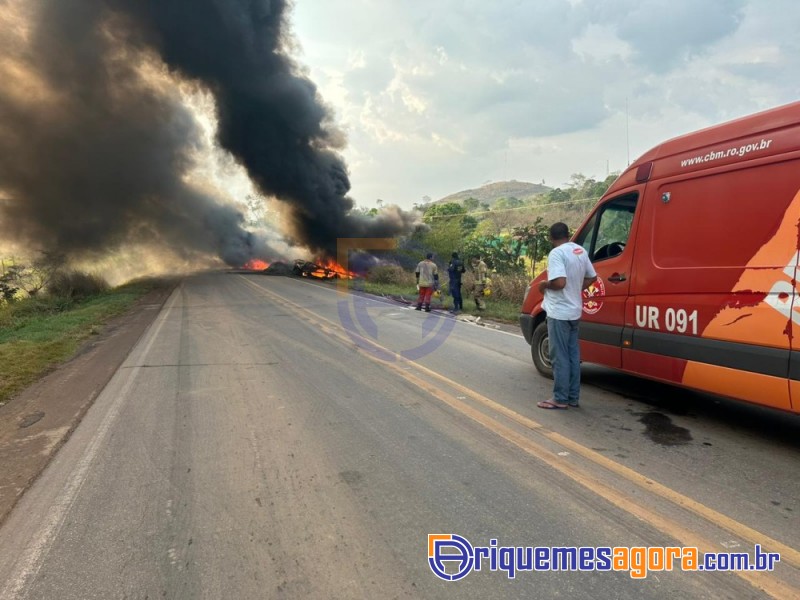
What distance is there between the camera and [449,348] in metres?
7.80

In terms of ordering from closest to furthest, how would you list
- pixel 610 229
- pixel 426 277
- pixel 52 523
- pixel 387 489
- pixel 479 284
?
pixel 52 523 → pixel 387 489 → pixel 610 229 → pixel 479 284 → pixel 426 277

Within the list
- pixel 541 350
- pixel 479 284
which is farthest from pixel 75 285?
pixel 541 350

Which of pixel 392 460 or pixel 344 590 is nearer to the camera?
pixel 344 590

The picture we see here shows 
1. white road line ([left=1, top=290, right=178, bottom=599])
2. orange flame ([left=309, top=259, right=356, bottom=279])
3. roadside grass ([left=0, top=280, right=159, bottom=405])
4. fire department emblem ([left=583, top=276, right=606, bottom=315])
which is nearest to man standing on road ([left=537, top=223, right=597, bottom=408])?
fire department emblem ([left=583, top=276, right=606, bottom=315])

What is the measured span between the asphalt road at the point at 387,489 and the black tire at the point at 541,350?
27 cm

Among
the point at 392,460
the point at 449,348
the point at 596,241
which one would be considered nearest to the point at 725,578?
the point at 392,460

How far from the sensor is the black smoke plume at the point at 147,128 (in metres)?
24.4

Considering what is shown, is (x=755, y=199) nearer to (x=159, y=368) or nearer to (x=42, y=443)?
(x=42, y=443)

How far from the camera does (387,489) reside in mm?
3150

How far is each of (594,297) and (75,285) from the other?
23.2 meters

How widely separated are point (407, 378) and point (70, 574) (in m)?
3.88

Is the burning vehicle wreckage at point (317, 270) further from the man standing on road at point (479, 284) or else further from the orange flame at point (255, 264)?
the man standing on road at point (479, 284)

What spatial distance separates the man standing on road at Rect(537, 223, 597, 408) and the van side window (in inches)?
19.6

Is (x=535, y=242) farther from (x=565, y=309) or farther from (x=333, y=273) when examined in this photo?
(x=333, y=273)
